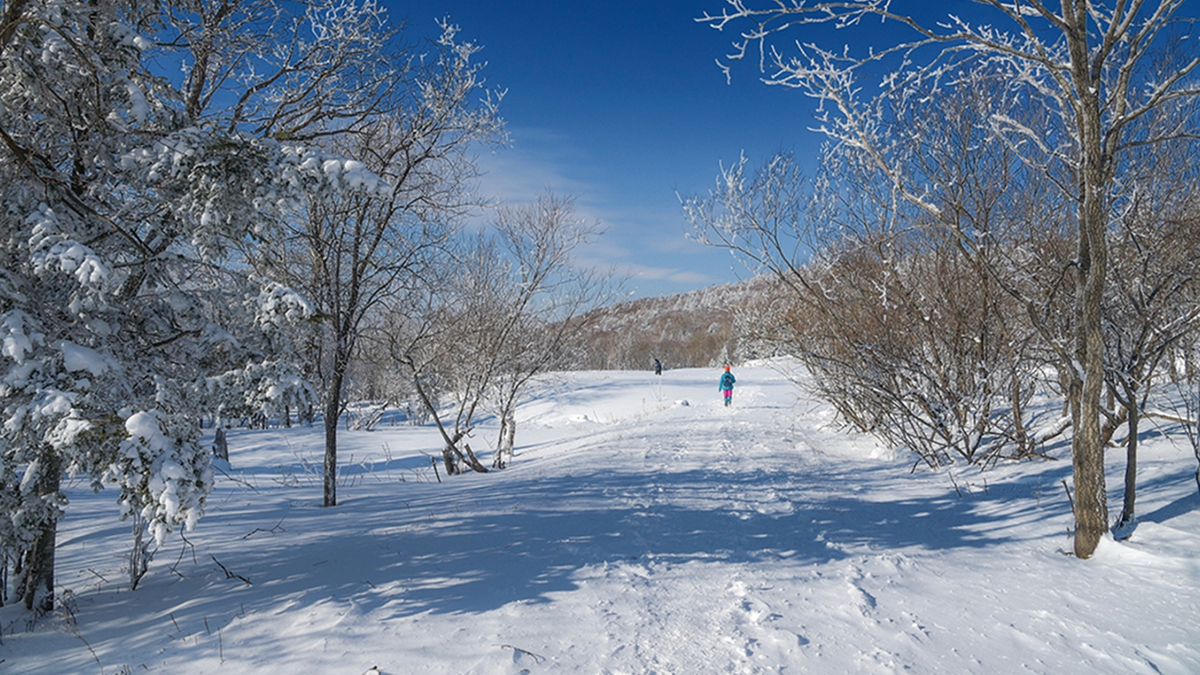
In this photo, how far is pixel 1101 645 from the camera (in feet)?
9.31

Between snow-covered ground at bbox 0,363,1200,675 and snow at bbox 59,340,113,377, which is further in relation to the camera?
snow at bbox 59,340,113,377

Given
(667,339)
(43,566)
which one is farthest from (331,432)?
(667,339)

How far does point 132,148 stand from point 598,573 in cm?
395

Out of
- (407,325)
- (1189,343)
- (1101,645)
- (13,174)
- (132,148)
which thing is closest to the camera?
(1101,645)

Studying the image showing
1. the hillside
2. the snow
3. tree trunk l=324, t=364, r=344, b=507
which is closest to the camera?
the snow

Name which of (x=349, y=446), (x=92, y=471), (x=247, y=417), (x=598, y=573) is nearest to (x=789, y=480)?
(x=598, y=573)

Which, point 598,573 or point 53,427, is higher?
point 53,427

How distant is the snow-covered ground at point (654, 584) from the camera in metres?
2.78

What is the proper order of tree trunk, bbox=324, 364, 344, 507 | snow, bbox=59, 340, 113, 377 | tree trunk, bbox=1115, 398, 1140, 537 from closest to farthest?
snow, bbox=59, 340, 113, 377 → tree trunk, bbox=1115, 398, 1140, 537 → tree trunk, bbox=324, 364, 344, 507

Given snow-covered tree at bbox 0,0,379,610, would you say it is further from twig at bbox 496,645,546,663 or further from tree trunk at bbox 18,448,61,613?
twig at bbox 496,645,546,663

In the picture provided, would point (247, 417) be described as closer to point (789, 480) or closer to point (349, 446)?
point (789, 480)

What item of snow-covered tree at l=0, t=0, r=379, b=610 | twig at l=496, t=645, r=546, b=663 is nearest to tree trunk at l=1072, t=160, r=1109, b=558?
twig at l=496, t=645, r=546, b=663

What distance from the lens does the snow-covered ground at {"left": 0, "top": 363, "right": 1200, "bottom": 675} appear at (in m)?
2.78

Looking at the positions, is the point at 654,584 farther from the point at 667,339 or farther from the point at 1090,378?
the point at 667,339
